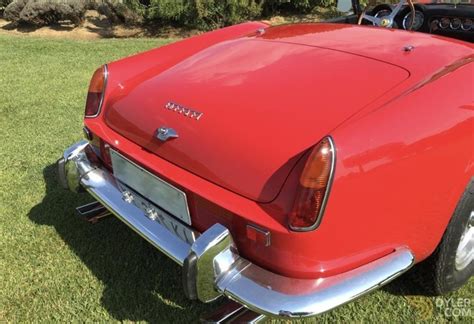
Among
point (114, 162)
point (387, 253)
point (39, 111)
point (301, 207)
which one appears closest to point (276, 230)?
point (301, 207)

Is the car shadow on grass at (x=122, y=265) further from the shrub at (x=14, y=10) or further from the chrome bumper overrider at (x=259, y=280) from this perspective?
the shrub at (x=14, y=10)

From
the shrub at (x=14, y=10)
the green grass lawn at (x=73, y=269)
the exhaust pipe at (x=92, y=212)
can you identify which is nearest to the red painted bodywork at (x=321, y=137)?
the green grass lawn at (x=73, y=269)

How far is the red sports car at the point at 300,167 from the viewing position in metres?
1.70

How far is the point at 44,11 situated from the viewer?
443 inches

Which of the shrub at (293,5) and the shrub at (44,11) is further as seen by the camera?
the shrub at (293,5)

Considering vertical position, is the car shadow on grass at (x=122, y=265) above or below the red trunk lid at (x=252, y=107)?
below

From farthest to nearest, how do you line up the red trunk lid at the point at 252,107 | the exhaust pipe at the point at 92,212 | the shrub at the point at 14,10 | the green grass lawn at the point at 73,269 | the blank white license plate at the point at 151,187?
the shrub at the point at 14,10
the exhaust pipe at the point at 92,212
the green grass lawn at the point at 73,269
the blank white license plate at the point at 151,187
the red trunk lid at the point at 252,107

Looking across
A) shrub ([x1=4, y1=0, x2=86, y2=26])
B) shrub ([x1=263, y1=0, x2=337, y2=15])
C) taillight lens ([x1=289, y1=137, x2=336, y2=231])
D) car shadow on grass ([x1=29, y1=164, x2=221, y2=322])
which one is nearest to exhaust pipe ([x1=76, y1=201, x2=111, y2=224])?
car shadow on grass ([x1=29, y1=164, x2=221, y2=322])

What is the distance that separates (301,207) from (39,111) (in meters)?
4.23

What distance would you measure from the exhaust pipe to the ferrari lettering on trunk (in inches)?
→ 44.1

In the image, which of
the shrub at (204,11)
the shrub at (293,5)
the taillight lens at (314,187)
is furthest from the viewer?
the shrub at (293,5)

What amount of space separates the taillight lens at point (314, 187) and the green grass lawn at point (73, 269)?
33.5 inches

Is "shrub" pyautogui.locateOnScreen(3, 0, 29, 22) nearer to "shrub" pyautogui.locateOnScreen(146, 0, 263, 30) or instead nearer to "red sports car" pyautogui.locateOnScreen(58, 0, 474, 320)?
"shrub" pyautogui.locateOnScreen(146, 0, 263, 30)

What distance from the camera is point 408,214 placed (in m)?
1.84
